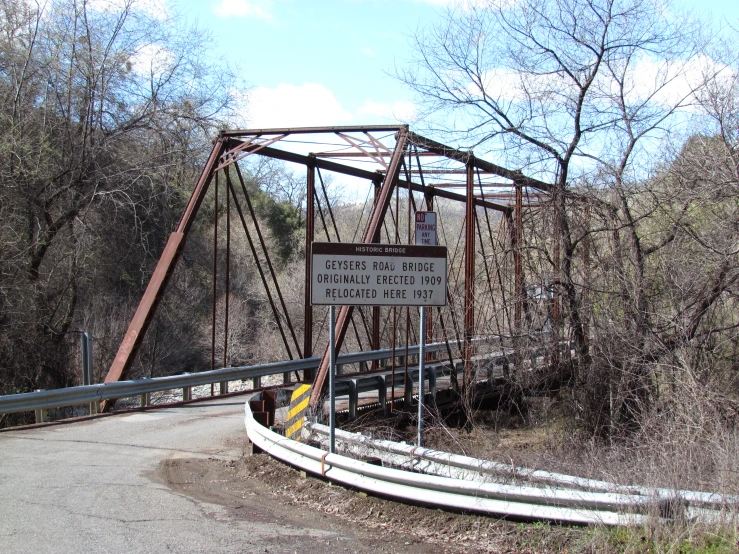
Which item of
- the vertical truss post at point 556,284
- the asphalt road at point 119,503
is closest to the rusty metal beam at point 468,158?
the vertical truss post at point 556,284

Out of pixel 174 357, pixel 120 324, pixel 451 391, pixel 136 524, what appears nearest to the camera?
pixel 136 524

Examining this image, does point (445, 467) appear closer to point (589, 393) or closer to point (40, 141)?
point (589, 393)

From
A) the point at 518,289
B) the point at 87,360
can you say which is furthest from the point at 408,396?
the point at 87,360

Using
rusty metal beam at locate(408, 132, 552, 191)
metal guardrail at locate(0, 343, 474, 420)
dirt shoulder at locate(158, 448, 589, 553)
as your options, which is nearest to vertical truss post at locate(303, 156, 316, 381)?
metal guardrail at locate(0, 343, 474, 420)

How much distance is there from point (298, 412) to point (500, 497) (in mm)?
3485

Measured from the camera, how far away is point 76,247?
712 inches

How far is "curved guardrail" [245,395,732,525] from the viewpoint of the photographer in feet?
15.8

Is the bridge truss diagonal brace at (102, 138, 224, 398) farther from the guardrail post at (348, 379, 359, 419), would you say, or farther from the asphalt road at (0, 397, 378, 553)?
the guardrail post at (348, 379, 359, 419)

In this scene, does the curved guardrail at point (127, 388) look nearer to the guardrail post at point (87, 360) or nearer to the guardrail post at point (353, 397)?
the guardrail post at point (87, 360)

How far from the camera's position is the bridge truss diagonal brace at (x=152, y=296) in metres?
11.7

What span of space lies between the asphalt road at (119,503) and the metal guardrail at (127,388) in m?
0.45

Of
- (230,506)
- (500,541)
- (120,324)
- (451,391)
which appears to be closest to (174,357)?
(120,324)

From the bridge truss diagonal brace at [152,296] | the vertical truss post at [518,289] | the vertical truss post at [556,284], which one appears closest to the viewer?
the bridge truss diagonal brace at [152,296]

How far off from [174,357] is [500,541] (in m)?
21.2
